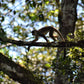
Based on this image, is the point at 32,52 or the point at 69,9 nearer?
the point at 69,9

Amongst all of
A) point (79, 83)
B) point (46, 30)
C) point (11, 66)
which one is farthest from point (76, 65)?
point (46, 30)

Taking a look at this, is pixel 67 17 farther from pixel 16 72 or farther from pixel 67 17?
pixel 16 72

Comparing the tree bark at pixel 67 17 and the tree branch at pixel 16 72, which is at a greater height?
the tree bark at pixel 67 17

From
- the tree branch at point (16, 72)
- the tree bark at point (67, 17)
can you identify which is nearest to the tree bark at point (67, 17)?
the tree bark at point (67, 17)

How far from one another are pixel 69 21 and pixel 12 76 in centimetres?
327

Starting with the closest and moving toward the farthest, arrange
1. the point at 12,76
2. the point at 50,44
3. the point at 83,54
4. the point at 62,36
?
the point at 12,76
the point at 83,54
the point at 50,44
the point at 62,36

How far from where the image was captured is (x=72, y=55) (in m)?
4.40

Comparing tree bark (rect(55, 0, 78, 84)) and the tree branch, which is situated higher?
tree bark (rect(55, 0, 78, 84))

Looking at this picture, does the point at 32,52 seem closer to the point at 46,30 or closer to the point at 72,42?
the point at 46,30

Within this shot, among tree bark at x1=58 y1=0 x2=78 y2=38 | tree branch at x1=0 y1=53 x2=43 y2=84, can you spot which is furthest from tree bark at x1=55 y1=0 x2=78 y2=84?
tree branch at x1=0 y1=53 x2=43 y2=84

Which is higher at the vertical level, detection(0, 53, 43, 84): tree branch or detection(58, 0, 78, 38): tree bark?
detection(58, 0, 78, 38): tree bark

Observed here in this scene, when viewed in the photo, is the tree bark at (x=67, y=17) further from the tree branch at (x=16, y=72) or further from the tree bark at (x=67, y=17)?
the tree branch at (x=16, y=72)

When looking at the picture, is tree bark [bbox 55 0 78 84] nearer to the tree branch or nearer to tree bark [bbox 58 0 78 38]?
tree bark [bbox 58 0 78 38]

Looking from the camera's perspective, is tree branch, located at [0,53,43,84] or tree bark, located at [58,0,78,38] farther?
tree bark, located at [58,0,78,38]
